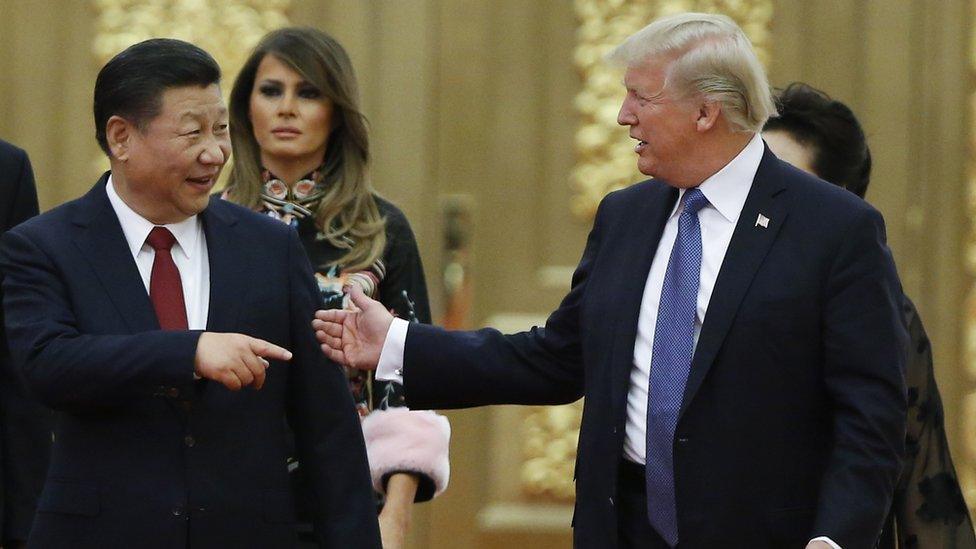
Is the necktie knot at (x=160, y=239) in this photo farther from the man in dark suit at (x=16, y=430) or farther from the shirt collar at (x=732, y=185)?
the shirt collar at (x=732, y=185)

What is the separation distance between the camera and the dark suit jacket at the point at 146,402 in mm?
2846

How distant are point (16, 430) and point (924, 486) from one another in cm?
189

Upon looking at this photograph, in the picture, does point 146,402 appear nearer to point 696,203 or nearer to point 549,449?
point 696,203

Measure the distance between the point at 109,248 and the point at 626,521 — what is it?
39.4 inches

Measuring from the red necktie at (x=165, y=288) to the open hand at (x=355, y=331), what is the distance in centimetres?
24

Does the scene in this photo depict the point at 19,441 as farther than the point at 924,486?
Yes

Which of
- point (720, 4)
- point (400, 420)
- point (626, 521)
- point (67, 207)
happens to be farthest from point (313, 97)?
point (720, 4)

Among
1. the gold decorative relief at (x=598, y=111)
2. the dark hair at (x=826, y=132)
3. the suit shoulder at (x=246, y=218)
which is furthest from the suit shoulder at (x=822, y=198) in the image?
the gold decorative relief at (x=598, y=111)

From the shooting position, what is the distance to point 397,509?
12.3 feet

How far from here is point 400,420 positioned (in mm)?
3795

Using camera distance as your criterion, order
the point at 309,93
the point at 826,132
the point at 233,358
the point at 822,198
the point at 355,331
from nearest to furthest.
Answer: the point at 233,358
the point at 822,198
the point at 355,331
the point at 826,132
the point at 309,93

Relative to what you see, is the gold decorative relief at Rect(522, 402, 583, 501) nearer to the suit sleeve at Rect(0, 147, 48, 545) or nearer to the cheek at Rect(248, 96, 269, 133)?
the cheek at Rect(248, 96, 269, 133)

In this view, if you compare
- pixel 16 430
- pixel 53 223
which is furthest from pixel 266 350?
pixel 16 430

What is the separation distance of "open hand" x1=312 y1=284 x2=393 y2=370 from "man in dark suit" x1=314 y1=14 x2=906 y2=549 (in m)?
0.01
